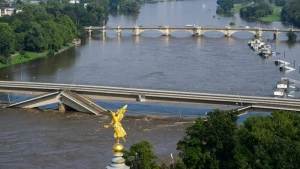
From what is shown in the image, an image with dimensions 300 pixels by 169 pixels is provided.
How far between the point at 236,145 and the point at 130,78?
1965 centimetres

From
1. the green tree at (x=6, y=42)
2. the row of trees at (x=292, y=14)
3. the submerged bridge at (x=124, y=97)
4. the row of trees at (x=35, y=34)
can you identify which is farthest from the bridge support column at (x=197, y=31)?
the submerged bridge at (x=124, y=97)

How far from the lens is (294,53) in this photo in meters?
46.7

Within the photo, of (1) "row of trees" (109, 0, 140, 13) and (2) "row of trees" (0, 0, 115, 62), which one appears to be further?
(1) "row of trees" (109, 0, 140, 13)

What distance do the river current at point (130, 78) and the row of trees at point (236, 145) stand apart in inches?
179

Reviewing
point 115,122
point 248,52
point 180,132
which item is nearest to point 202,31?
point 248,52

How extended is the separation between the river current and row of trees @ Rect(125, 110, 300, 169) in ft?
14.9

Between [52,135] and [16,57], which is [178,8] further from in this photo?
[52,135]

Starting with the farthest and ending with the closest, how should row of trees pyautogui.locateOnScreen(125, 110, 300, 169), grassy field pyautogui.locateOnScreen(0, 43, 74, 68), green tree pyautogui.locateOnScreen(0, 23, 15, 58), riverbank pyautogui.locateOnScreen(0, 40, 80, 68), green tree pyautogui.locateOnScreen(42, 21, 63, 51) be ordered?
green tree pyautogui.locateOnScreen(42, 21, 63, 51) → green tree pyautogui.locateOnScreen(0, 23, 15, 58) → grassy field pyautogui.locateOnScreen(0, 43, 74, 68) → riverbank pyautogui.locateOnScreen(0, 40, 80, 68) → row of trees pyautogui.locateOnScreen(125, 110, 300, 169)

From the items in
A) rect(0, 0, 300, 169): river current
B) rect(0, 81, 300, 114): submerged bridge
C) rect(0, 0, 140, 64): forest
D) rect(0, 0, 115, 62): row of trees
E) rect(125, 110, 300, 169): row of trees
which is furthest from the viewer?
rect(0, 0, 115, 62): row of trees

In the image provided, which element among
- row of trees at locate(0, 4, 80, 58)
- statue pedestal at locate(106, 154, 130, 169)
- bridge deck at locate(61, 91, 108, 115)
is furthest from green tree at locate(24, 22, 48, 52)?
statue pedestal at locate(106, 154, 130, 169)

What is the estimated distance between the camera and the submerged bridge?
88.1ft

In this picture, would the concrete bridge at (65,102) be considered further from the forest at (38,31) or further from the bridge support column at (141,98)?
the forest at (38,31)

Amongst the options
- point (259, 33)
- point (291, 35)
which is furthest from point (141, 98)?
point (259, 33)

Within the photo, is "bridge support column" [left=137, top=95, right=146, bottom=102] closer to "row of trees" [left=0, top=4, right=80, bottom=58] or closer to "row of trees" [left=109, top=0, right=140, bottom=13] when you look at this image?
"row of trees" [left=0, top=4, right=80, bottom=58]
